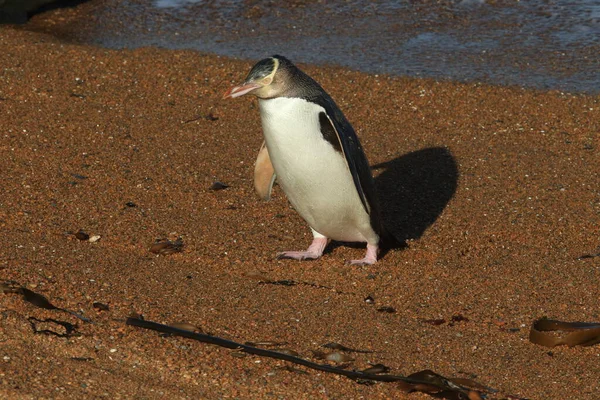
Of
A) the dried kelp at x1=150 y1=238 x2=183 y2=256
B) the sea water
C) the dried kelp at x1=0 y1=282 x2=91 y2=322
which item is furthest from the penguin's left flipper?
the sea water

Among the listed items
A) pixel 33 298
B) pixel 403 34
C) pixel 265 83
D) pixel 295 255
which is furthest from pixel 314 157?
pixel 403 34

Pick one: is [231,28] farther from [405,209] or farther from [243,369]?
[243,369]

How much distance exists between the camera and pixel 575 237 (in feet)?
17.1

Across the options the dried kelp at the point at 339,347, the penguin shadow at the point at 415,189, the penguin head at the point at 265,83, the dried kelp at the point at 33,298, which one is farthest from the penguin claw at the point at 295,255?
the dried kelp at the point at 33,298

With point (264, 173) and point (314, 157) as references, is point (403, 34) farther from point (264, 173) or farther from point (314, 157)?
point (314, 157)

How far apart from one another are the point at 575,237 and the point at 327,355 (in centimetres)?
211

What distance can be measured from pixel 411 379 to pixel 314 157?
1346mm

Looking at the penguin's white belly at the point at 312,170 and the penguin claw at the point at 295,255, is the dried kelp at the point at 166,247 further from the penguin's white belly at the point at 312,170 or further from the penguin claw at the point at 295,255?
the penguin's white belly at the point at 312,170

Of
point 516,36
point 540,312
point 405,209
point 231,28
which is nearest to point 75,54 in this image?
point 231,28

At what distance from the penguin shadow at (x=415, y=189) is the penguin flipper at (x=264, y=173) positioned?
706 millimetres

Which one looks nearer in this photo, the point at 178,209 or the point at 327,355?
the point at 327,355

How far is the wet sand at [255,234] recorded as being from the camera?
11.9ft

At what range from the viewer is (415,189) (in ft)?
19.3

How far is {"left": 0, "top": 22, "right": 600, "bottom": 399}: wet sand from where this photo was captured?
363 centimetres
